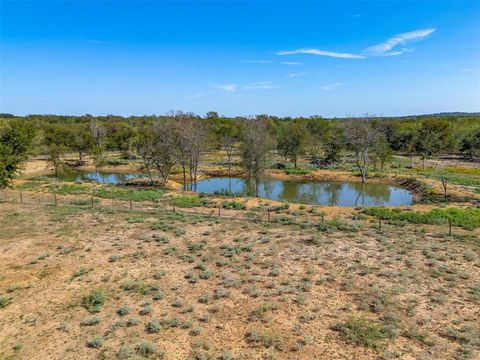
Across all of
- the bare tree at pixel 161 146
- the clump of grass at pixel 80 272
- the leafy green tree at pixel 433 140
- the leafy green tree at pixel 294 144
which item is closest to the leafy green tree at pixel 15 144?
the bare tree at pixel 161 146

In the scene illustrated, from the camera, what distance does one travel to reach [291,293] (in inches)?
583

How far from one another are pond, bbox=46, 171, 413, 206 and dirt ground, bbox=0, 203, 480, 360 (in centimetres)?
1496

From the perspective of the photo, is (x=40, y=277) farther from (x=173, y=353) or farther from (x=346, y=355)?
(x=346, y=355)

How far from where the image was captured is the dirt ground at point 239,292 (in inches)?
449

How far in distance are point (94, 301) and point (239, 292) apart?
5.88m

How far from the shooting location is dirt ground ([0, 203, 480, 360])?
1141 centimetres

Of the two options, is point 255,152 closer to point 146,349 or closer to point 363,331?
point 363,331

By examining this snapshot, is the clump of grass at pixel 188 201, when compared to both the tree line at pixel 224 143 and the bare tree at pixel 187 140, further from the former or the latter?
the tree line at pixel 224 143

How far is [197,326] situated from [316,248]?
31.6ft

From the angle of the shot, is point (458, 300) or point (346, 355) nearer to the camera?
point (346, 355)

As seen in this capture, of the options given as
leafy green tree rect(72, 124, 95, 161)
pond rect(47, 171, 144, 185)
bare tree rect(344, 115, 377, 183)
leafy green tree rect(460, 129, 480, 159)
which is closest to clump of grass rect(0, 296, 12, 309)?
bare tree rect(344, 115, 377, 183)

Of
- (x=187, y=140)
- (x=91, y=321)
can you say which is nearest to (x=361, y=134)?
(x=187, y=140)

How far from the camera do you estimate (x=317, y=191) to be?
4503cm

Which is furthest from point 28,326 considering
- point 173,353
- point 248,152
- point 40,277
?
point 248,152
